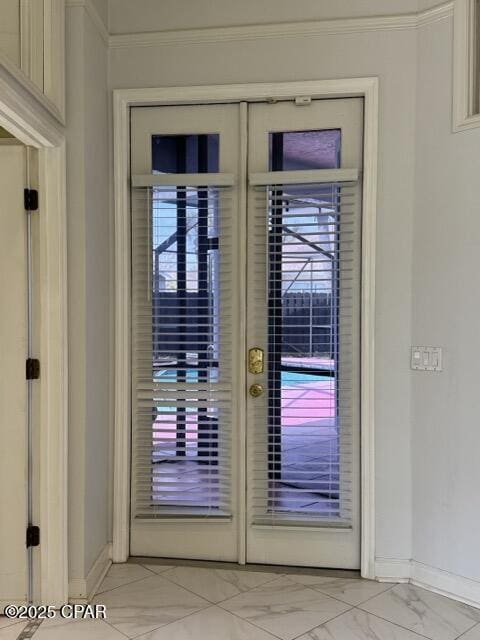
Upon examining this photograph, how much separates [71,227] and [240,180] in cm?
92

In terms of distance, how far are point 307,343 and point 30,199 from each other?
1.50 meters

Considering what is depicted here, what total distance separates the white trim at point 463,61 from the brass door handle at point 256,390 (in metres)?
1.58

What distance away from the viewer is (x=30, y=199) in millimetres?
2480

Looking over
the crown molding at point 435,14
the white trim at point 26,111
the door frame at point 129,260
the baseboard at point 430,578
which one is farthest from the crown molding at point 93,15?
the baseboard at point 430,578

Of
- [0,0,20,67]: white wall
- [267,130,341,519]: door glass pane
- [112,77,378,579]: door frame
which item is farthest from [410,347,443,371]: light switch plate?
[0,0,20,67]: white wall

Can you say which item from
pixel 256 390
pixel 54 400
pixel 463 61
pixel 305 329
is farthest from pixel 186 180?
pixel 463 61

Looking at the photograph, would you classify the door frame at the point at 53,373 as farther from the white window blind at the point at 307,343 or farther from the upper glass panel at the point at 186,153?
the white window blind at the point at 307,343

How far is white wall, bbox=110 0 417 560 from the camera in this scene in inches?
109

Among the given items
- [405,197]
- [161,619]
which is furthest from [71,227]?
[161,619]

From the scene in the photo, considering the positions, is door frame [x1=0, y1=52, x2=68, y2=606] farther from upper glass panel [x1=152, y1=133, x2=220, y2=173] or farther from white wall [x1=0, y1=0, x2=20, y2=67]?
upper glass panel [x1=152, y1=133, x2=220, y2=173]

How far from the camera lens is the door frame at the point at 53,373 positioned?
8.11 feet

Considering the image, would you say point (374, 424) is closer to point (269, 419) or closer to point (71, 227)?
point (269, 419)

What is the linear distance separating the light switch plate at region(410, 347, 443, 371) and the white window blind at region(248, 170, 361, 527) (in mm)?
286

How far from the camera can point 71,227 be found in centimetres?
257
